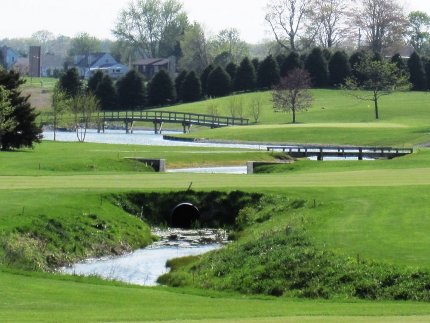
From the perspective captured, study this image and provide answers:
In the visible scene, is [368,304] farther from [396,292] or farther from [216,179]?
[216,179]

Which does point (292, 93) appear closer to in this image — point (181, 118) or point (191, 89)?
point (181, 118)

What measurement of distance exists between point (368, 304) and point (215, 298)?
3.66 meters

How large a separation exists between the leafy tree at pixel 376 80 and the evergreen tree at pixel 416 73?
17.8 ft

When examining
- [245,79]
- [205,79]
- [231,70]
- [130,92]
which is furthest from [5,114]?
[231,70]

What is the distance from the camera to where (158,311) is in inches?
916

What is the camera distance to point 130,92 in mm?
156250

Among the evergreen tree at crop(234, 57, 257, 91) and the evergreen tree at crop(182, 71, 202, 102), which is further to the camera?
the evergreen tree at crop(182, 71, 202, 102)

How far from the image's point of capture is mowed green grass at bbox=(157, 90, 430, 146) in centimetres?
10962

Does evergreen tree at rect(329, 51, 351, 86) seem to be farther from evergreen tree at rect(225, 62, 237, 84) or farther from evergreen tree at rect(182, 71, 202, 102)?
evergreen tree at rect(182, 71, 202, 102)

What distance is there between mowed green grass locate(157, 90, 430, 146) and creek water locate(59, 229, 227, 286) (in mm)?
61160

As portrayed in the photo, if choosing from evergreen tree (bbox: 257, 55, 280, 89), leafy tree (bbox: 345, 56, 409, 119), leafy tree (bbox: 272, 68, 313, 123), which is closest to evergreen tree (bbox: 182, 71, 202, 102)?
evergreen tree (bbox: 257, 55, 280, 89)

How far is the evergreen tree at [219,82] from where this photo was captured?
158m

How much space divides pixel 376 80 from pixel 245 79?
2328 cm

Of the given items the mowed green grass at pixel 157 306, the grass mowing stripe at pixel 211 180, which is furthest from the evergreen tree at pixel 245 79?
the mowed green grass at pixel 157 306
